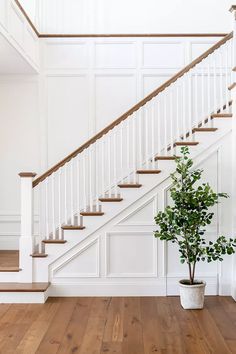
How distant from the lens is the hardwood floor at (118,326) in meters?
3.64

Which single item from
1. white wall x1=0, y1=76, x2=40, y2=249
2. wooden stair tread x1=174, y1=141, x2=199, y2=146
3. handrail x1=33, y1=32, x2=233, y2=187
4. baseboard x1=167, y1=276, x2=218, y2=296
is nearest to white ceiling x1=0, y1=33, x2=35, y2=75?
white wall x1=0, y1=76, x2=40, y2=249

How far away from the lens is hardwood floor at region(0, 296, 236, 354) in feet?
11.9

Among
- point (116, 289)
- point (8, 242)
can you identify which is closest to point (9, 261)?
point (8, 242)

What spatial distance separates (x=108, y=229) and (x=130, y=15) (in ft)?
11.5

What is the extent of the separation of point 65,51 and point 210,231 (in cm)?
347

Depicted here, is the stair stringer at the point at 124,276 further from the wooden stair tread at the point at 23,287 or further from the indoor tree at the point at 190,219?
the indoor tree at the point at 190,219

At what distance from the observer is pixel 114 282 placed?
17.2 ft

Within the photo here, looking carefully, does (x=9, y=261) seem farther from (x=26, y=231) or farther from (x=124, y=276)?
(x=124, y=276)

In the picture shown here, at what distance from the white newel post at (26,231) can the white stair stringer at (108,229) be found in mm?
220

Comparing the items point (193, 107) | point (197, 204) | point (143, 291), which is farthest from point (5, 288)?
point (193, 107)

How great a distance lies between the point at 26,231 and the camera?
204 inches

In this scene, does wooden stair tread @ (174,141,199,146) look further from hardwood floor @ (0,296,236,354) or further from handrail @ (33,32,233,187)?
hardwood floor @ (0,296,236,354)

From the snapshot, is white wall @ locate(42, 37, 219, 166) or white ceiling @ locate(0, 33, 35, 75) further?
white wall @ locate(42, 37, 219, 166)

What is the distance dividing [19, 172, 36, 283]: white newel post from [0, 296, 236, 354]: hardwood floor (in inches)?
15.9
